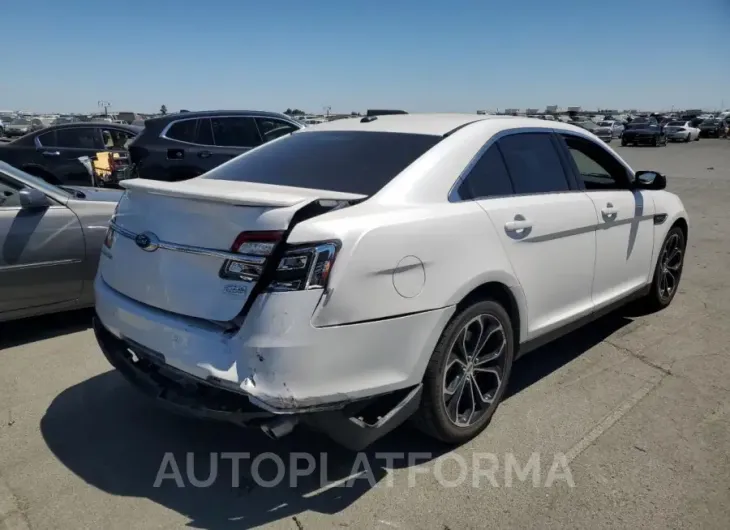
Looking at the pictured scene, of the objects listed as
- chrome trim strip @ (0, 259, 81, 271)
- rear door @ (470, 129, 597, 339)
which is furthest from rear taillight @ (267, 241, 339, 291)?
chrome trim strip @ (0, 259, 81, 271)

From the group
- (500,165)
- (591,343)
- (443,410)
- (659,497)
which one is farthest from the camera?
(591,343)

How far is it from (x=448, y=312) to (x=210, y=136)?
24.2 feet

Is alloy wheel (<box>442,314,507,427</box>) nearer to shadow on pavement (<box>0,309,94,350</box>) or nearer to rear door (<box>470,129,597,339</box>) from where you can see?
rear door (<box>470,129,597,339</box>)

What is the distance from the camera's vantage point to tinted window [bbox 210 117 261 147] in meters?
9.14

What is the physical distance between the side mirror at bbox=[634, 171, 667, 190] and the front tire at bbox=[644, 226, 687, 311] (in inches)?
21.7

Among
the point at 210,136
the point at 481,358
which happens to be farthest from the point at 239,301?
the point at 210,136

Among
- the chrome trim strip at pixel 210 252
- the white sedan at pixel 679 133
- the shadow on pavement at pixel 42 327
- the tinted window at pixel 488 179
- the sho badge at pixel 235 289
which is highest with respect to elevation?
the tinted window at pixel 488 179

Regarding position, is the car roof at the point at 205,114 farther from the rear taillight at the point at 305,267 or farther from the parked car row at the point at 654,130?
the parked car row at the point at 654,130

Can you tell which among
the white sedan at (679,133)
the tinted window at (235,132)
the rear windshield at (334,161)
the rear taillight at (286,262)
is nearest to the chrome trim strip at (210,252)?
the rear taillight at (286,262)

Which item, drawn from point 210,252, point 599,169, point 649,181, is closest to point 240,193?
point 210,252

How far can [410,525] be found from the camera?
2381mm

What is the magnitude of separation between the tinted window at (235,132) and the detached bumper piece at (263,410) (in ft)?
22.6

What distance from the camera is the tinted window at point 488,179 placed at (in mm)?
2953

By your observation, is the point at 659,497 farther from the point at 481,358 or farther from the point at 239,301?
the point at 239,301
